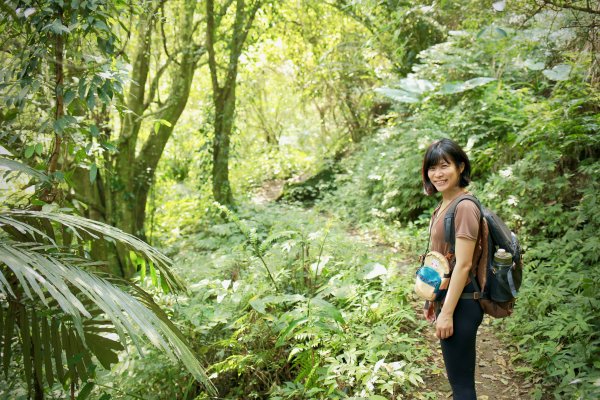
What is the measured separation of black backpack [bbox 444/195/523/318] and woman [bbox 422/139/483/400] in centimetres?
4

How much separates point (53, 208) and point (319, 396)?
7.48ft

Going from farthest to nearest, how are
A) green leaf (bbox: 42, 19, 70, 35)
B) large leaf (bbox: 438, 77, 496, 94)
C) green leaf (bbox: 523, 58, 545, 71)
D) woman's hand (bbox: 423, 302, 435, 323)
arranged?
large leaf (bbox: 438, 77, 496, 94) < green leaf (bbox: 523, 58, 545, 71) < green leaf (bbox: 42, 19, 70, 35) < woman's hand (bbox: 423, 302, 435, 323)

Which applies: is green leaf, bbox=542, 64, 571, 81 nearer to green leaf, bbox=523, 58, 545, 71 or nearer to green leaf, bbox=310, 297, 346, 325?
green leaf, bbox=523, 58, 545, 71

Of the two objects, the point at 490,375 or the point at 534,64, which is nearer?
the point at 490,375

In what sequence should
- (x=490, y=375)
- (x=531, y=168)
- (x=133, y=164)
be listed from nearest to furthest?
1. (x=490, y=375)
2. (x=531, y=168)
3. (x=133, y=164)

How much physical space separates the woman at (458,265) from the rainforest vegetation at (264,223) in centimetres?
71

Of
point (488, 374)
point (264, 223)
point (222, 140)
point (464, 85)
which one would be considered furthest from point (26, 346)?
point (222, 140)

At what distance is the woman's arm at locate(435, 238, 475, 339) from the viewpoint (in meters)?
2.32

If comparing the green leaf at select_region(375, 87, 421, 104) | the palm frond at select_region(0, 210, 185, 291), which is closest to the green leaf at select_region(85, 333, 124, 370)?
the palm frond at select_region(0, 210, 185, 291)

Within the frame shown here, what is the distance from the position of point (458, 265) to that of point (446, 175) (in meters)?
0.51

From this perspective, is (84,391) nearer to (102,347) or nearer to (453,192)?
(102,347)

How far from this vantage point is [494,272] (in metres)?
2.36

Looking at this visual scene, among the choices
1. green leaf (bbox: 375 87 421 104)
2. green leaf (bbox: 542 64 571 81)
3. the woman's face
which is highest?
green leaf (bbox: 375 87 421 104)

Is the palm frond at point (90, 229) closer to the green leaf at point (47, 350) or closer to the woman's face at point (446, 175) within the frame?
the green leaf at point (47, 350)
